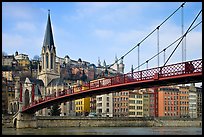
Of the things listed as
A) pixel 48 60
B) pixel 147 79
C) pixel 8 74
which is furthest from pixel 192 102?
pixel 147 79

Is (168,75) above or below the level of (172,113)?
above

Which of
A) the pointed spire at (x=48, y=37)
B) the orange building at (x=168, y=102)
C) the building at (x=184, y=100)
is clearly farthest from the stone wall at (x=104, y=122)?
the pointed spire at (x=48, y=37)

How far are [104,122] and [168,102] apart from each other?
166ft

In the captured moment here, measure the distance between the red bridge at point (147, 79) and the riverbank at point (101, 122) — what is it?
24087mm

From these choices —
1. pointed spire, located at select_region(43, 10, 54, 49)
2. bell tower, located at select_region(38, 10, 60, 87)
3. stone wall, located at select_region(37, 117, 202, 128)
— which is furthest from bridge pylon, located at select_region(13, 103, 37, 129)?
bell tower, located at select_region(38, 10, 60, 87)

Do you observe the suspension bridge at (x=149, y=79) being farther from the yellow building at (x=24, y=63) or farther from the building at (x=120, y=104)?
the yellow building at (x=24, y=63)

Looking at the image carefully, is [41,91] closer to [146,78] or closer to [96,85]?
[96,85]

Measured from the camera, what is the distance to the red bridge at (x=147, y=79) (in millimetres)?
32250

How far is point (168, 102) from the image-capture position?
135 meters

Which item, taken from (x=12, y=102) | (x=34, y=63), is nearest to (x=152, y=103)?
(x=12, y=102)

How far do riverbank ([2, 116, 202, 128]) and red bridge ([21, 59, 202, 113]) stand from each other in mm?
24087

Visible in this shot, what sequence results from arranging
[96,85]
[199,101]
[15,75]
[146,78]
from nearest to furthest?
1. [146,78]
2. [96,85]
3. [199,101]
4. [15,75]

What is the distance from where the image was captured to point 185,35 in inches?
1458

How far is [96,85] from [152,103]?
90.6 metres
